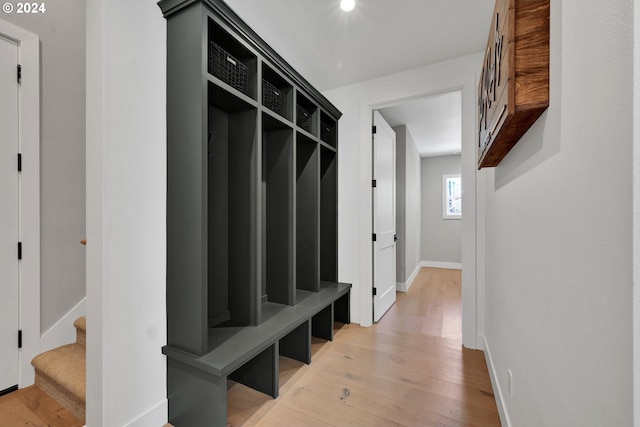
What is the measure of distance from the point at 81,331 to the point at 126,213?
1316 millimetres

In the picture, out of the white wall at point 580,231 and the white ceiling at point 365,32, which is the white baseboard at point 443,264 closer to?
the white ceiling at point 365,32

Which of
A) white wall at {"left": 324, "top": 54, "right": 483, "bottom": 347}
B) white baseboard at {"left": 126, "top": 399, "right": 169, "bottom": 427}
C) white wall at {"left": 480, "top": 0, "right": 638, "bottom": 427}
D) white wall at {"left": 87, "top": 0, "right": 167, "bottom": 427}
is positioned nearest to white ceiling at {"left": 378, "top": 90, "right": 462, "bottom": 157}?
white wall at {"left": 324, "top": 54, "right": 483, "bottom": 347}

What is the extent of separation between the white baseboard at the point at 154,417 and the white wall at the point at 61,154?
1180 millimetres

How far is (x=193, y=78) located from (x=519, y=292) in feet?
6.43

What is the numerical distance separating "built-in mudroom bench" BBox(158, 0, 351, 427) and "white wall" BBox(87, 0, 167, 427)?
6cm

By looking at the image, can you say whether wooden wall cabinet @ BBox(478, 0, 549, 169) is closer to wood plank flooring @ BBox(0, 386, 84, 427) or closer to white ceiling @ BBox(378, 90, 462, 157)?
white ceiling @ BBox(378, 90, 462, 157)

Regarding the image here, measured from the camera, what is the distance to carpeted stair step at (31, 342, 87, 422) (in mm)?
1550

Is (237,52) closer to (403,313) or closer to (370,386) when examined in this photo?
(370,386)

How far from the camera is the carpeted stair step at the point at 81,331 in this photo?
1.97 metres

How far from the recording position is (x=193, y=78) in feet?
4.76

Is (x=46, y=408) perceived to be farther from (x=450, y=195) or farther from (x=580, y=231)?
(x=450, y=195)

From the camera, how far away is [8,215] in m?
1.77

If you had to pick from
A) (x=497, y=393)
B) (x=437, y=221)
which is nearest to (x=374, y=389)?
(x=497, y=393)

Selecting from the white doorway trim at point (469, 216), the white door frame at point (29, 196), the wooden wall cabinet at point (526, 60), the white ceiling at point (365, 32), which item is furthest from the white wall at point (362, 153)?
the white door frame at point (29, 196)
